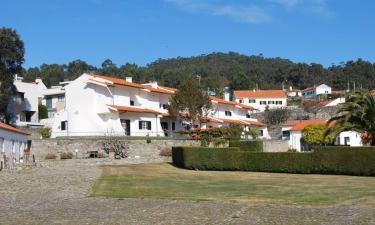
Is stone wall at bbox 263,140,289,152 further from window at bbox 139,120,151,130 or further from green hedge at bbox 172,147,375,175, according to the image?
green hedge at bbox 172,147,375,175

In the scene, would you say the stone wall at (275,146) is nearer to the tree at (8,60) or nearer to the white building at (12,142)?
the white building at (12,142)

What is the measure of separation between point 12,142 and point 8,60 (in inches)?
925

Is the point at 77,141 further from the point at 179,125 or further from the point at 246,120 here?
the point at 246,120

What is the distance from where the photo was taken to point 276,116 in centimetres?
11425

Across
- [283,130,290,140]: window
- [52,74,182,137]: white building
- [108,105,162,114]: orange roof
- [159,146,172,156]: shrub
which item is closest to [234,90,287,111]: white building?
[283,130,290,140]: window

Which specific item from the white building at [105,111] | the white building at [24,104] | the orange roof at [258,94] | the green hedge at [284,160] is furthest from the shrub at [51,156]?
the orange roof at [258,94]

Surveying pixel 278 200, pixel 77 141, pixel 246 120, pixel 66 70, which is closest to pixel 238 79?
pixel 66 70

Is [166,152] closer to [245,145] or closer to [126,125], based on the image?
[245,145]

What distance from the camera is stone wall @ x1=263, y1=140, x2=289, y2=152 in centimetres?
6864

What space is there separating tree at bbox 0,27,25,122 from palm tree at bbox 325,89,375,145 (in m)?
42.0

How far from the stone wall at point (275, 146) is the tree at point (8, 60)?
32619 millimetres

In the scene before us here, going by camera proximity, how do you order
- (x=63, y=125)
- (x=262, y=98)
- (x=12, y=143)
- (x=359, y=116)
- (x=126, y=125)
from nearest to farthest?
(x=359, y=116), (x=12, y=143), (x=63, y=125), (x=126, y=125), (x=262, y=98)

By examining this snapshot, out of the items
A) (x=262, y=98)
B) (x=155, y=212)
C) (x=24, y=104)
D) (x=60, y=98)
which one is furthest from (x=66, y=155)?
(x=262, y=98)

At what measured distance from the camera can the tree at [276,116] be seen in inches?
4493
